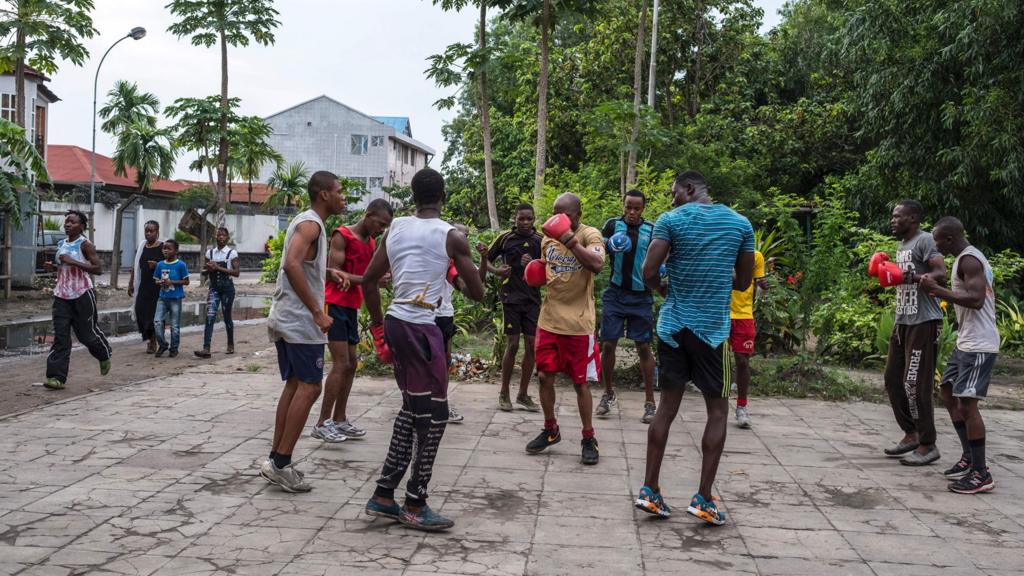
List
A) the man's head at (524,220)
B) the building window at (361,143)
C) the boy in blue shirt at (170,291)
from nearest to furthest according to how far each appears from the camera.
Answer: the man's head at (524,220), the boy in blue shirt at (170,291), the building window at (361,143)

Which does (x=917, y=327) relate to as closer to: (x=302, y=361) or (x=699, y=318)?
(x=699, y=318)

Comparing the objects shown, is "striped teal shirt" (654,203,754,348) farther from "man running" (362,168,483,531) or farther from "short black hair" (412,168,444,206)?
"short black hair" (412,168,444,206)

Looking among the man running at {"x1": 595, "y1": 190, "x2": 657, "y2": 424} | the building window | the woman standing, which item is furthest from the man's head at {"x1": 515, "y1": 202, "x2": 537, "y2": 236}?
the building window

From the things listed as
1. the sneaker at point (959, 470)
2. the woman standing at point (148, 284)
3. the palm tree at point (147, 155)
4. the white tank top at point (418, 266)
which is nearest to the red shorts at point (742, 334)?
the sneaker at point (959, 470)

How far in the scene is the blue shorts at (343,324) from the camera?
20.4ft

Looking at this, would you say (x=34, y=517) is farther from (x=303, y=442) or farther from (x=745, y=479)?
(x=745, y=479)

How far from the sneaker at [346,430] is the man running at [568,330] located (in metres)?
1.32

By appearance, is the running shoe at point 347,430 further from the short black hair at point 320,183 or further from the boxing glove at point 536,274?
the short black hair at point 320,183

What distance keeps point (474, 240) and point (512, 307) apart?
5.15 m

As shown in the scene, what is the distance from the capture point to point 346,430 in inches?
257

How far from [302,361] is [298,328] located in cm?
20

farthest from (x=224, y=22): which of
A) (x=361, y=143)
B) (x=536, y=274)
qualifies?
(x=361, y=143)

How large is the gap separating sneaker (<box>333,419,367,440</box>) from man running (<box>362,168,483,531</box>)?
188cm

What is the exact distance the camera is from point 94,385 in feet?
29.2
